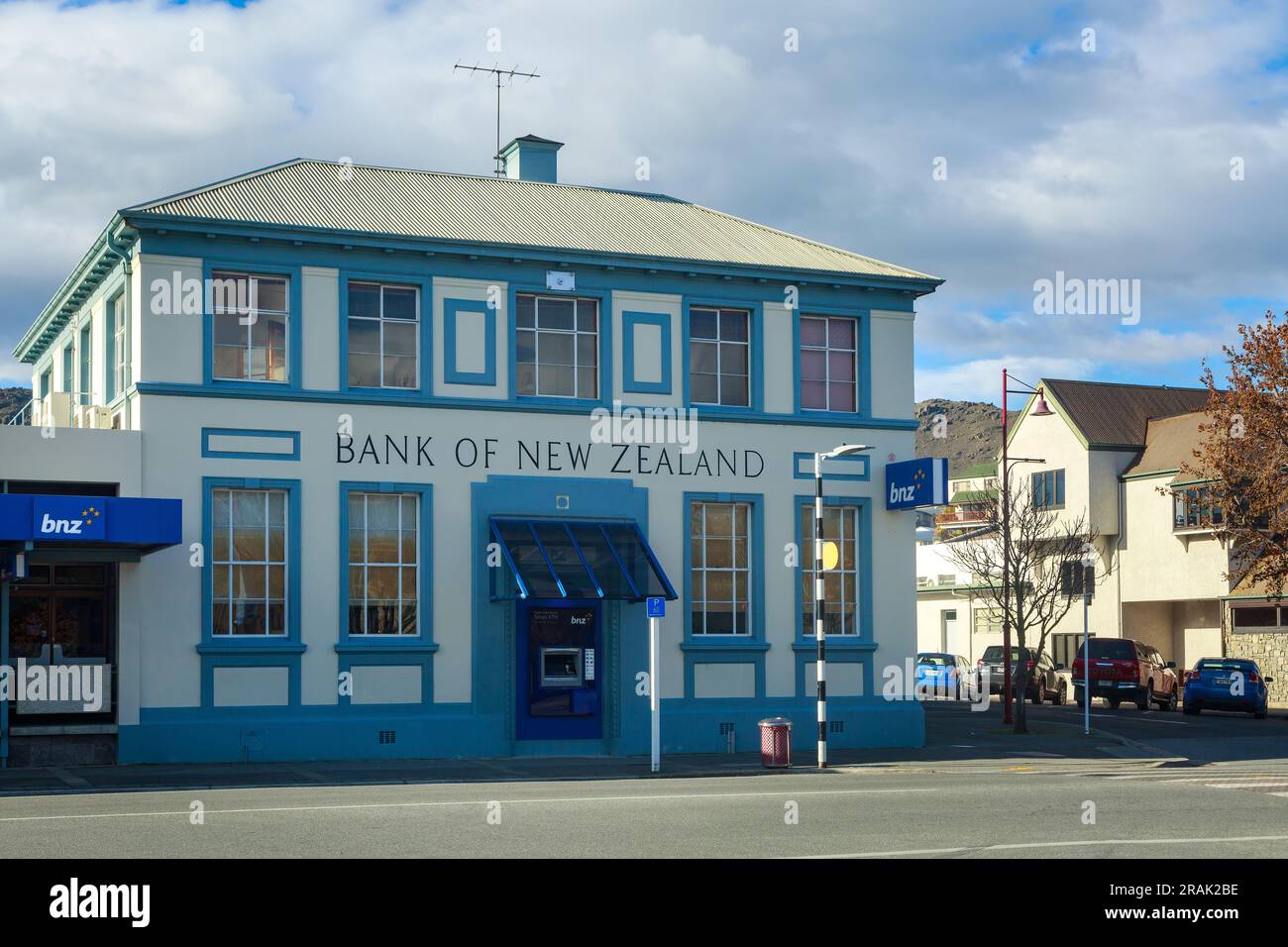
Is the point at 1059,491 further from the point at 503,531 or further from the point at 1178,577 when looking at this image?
the point at 503,531

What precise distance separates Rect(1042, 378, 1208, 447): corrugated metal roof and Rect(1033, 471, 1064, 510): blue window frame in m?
1.94

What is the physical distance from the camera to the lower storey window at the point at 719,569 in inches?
1057

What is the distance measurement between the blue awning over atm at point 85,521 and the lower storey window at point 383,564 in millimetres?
3405

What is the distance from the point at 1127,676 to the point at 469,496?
22.5m

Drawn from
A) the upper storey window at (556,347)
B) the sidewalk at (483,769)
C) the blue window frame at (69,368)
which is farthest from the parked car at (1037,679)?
the blue window frame at (69,368)

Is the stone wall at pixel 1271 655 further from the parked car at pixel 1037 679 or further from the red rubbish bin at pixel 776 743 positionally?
→ the red rubbish bin at pixel 776 743

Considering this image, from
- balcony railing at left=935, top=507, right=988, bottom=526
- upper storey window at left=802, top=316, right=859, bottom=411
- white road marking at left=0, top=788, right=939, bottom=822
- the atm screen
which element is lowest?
white road marking at left=0, top=788, right=939, bottom=822

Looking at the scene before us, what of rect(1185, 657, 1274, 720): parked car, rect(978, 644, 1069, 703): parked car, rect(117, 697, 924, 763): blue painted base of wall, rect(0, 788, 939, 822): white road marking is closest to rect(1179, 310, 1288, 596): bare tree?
rect(1185, 657, 1274, 720): parked car

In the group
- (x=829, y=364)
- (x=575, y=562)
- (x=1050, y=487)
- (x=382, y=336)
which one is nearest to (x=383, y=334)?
(x=382, y=336)

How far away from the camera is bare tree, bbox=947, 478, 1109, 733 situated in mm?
32844

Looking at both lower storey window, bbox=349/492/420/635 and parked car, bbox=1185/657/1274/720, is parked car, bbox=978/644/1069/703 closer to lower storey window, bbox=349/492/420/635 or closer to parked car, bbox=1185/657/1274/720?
parked car, bbox=1185/657/1274/720

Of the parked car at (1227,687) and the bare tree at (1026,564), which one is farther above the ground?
the bare tree at (1026,564)

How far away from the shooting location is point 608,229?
27734 millimetres

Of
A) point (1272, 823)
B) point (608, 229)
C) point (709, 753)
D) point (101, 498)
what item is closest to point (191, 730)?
point (101, 498)
